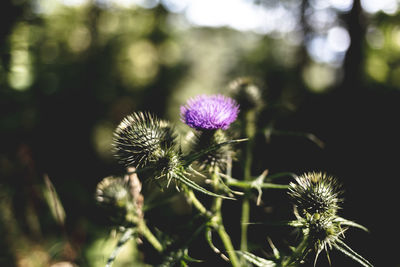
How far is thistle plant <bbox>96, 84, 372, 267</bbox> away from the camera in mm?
1234

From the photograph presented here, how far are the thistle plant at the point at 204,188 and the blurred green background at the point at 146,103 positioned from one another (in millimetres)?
278

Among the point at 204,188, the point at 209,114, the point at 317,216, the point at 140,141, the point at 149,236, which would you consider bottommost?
the point at 149,236

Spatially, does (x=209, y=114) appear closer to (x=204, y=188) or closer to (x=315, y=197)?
(x=204, y=188)

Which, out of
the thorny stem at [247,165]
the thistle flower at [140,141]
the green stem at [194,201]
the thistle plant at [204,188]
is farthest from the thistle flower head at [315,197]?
the thistle flower at [140,141]

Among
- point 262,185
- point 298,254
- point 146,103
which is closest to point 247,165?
point 262,185

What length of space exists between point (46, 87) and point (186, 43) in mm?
9054

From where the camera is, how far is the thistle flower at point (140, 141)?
1.58 metres

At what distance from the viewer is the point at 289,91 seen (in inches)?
333

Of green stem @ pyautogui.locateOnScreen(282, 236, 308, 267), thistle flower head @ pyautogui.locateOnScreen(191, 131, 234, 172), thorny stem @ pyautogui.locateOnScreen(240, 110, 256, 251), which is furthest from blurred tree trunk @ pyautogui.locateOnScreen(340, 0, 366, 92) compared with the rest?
green stem @ pyautogui.locateOnScreen(282, 236, 308, 267)

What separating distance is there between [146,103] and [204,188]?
1039 centimetres

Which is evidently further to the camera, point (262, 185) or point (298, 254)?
point (262, 185)

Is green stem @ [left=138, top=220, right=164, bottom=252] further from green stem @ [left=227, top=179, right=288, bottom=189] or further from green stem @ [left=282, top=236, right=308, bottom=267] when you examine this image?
green stem @ [left=282, top=236, right=308, bottom=267]

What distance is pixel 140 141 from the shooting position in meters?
1.57

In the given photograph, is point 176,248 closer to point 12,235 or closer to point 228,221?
point 228,221
